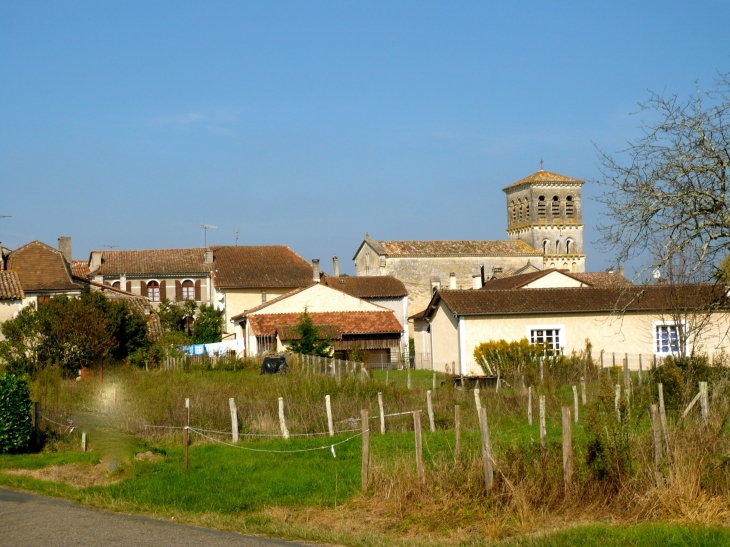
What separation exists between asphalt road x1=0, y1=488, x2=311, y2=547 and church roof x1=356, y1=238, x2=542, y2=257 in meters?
56.8

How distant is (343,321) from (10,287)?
15670mm

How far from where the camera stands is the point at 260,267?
202ft

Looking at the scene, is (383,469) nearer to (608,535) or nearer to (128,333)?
(608,535)

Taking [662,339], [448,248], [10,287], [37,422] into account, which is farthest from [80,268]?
[37,422]

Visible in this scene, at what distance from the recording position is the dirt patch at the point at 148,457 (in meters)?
15.4

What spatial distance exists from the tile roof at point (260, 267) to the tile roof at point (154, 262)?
145 centimetres

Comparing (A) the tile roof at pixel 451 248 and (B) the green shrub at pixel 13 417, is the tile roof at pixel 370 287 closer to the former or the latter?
(A) the tile roof at pixel 451 248

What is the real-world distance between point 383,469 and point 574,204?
258 feet

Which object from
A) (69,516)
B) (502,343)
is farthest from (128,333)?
(69,516)

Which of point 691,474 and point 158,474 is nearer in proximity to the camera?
point 691,474

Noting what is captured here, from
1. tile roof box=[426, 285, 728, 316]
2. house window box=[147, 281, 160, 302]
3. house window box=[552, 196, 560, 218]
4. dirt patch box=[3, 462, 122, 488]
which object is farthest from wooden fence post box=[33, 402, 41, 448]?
house window box=[552, 196, 560, 218]

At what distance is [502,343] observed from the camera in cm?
3152

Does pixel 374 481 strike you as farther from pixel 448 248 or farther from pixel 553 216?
pixel 553 216

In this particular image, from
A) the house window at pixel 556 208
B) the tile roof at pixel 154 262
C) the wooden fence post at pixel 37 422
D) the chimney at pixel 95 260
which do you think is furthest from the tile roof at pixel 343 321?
the house window at pixel 556 208
